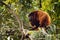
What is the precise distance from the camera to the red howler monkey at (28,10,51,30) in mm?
1235

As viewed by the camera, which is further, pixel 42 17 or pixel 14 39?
pixel 14 39

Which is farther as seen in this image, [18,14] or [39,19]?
[18,14]

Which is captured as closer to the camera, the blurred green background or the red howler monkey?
the red howler monkey

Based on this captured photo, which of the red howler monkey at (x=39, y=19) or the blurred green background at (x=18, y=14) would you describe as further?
the blurred green background at (x=18, y=14)

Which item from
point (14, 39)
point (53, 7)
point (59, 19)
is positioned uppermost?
point (53, 7)

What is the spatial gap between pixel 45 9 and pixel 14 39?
0.84 m

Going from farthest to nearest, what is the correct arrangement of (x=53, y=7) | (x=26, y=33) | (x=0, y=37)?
(x=0, y=37) < (x=26, y=33) < (x=53, y=7)

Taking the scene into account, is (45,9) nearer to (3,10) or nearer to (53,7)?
(53,7)

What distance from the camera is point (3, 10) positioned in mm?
1912

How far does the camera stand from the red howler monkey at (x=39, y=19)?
124cm

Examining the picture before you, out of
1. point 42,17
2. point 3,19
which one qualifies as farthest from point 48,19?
point 3,19

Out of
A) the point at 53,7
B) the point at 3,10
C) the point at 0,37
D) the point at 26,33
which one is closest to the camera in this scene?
the point at 53,7

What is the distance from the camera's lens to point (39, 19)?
1.34 m

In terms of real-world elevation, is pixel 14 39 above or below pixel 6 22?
below
